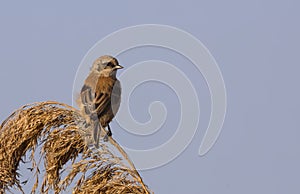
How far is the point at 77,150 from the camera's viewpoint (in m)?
4.77

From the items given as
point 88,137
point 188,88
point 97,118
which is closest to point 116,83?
point 97,118

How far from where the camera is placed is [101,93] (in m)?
6.41

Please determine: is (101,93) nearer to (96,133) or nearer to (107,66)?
(107,66)

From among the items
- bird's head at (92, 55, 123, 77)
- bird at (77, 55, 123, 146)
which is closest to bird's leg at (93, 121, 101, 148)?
bird at (77, 55, 123, 146)

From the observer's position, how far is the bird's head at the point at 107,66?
6.88 m

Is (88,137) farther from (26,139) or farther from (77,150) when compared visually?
(26,139)

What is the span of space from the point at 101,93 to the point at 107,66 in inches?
24.9

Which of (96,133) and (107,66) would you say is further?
(107,66)

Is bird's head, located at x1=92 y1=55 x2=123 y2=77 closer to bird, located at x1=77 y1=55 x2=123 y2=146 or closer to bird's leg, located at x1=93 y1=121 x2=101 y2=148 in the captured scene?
bird, located at x1=77 y1=55 x2=123 y2=146

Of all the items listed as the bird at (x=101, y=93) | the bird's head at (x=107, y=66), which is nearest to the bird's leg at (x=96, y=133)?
the bird at (x=101, y=93)

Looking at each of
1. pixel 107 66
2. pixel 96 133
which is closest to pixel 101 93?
pixel 107 66

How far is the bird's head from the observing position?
688 centimetres

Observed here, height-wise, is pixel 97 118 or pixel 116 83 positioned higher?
pixel 116 83

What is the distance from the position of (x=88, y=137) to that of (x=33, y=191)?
2.38 ft
